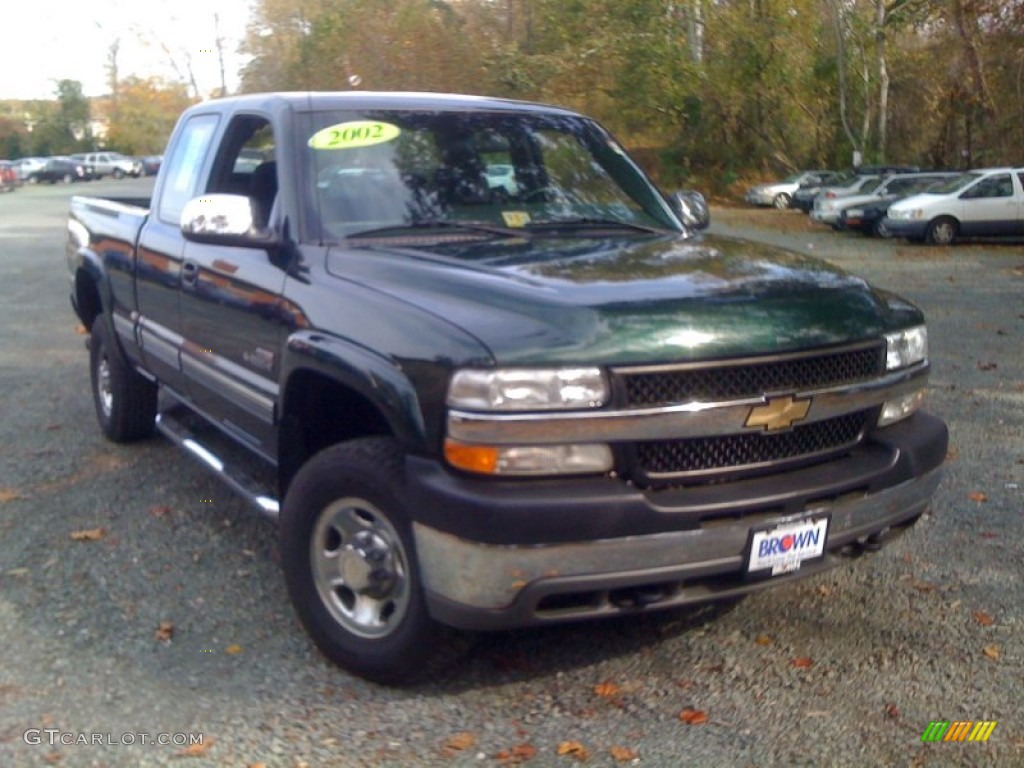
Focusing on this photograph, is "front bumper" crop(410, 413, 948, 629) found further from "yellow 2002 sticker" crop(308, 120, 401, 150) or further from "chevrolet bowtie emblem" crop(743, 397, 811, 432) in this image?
"yellow 2002 sticker" crop(308, 120, 401, 150)

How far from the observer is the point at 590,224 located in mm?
5066

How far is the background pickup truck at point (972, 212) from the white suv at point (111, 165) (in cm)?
5402

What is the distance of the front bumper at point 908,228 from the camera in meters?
24.3

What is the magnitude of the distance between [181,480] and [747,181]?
1625 inches

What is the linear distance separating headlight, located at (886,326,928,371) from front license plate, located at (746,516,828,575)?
682mm

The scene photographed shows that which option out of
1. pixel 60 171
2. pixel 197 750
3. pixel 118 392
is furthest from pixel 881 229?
pixel 60 171

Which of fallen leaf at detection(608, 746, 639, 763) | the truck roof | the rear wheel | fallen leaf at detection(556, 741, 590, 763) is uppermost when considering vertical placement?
the truck roof

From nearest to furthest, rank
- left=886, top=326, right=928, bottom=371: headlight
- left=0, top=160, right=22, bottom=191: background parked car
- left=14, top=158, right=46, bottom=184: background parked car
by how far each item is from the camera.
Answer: left=886, top=326, right=928, bottom=371: headlight
left=0, top=160, right=22, bottom=191: background parked car
left=14, top=158, right=46, bottom=184: background parked car

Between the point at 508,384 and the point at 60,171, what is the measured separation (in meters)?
66.1

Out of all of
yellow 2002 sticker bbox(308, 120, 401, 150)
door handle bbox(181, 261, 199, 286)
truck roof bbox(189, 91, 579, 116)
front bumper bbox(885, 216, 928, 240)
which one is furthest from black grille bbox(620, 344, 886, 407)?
front bumper bbox(885, 216, 928, 240)

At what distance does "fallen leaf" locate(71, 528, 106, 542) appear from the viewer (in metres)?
5.61

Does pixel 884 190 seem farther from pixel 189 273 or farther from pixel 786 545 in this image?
pixel 786 545

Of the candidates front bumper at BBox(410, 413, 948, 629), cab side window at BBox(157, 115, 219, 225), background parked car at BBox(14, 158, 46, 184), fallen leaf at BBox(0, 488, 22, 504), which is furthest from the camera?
background parked car at BBox(14, 158, 46, 184)

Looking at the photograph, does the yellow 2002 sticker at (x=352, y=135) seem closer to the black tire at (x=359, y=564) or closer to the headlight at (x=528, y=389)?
the black tire at (x=359, y=564)
